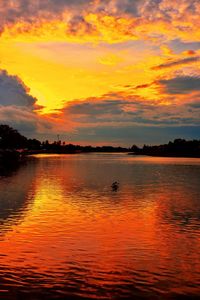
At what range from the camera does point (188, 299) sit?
15711 millimetres

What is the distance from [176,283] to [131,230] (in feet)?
36.3

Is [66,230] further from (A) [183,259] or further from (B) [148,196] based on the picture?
(B) [148,196]

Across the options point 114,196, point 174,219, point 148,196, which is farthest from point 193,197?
point 174,219

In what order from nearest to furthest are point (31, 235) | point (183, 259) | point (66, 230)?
point (183, 259), point (31, 235), point (66, 230)

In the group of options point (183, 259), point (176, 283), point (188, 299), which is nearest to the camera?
point (188, 299)

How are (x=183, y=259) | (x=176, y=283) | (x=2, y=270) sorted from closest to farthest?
1. (x=176, y=283)
2. (x=2, y=270)
3. (x=183, y=259)

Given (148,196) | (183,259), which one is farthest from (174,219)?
(148,196)

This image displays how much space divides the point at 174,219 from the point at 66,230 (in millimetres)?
9670

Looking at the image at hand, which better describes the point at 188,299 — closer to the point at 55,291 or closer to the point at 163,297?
the point at 163,297

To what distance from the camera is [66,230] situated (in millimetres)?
28281

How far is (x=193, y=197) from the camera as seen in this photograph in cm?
4894

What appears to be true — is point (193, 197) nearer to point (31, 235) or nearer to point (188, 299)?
point (31, 235)

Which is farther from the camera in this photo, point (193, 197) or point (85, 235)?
point (193, 197)

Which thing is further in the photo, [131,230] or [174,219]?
[174,219]
